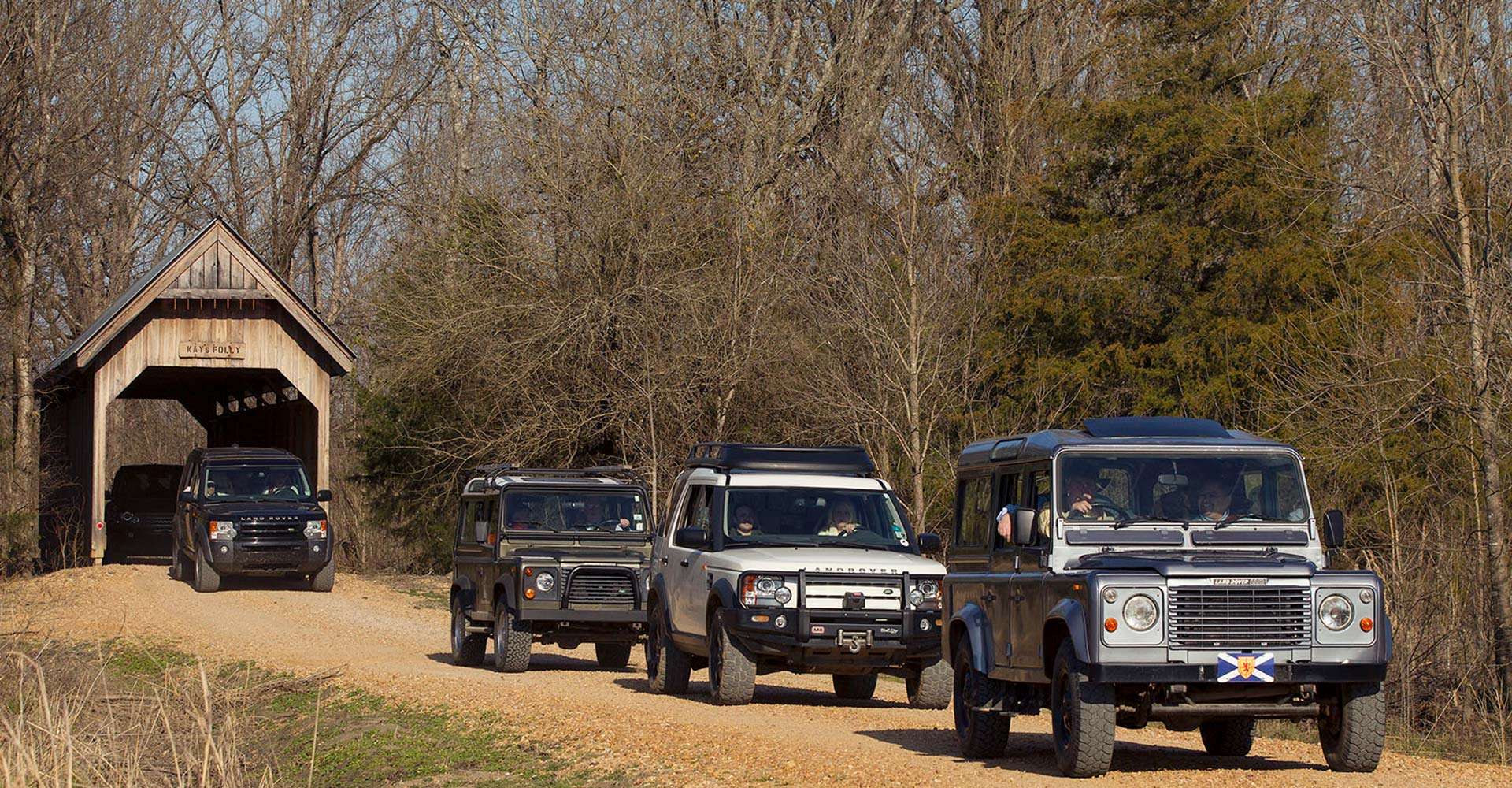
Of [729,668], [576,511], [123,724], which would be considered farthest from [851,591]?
[123,724]

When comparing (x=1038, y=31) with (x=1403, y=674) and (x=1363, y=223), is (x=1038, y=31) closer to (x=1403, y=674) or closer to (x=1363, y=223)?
(x=1363, y=223)

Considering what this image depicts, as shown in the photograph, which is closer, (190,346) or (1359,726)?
(1359,726)

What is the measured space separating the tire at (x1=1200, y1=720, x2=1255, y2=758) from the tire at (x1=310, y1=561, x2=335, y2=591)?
66.0 ft

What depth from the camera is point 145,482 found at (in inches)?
1455

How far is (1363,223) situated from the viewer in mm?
27281

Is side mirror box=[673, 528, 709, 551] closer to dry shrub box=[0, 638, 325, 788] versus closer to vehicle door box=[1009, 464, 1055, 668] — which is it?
dry shrub box=[0, 638, 325, 788]

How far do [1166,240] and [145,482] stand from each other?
20343 millimetres

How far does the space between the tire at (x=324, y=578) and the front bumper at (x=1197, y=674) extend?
21.7m

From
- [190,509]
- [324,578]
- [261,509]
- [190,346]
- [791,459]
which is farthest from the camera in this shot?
[190,346]

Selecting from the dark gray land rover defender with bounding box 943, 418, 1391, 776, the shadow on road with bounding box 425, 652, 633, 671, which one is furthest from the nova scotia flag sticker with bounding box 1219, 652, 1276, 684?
the shadow on road with bounding box 425, 652, 633, 671

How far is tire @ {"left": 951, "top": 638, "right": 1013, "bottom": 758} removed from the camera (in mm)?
12383

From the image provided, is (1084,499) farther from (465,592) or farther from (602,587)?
(465,592)

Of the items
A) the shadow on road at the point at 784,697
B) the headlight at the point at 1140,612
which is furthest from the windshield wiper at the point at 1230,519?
the shadow on road at the point at 784,697

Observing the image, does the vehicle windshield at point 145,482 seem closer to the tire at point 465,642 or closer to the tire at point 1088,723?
the tire at point 465,642
